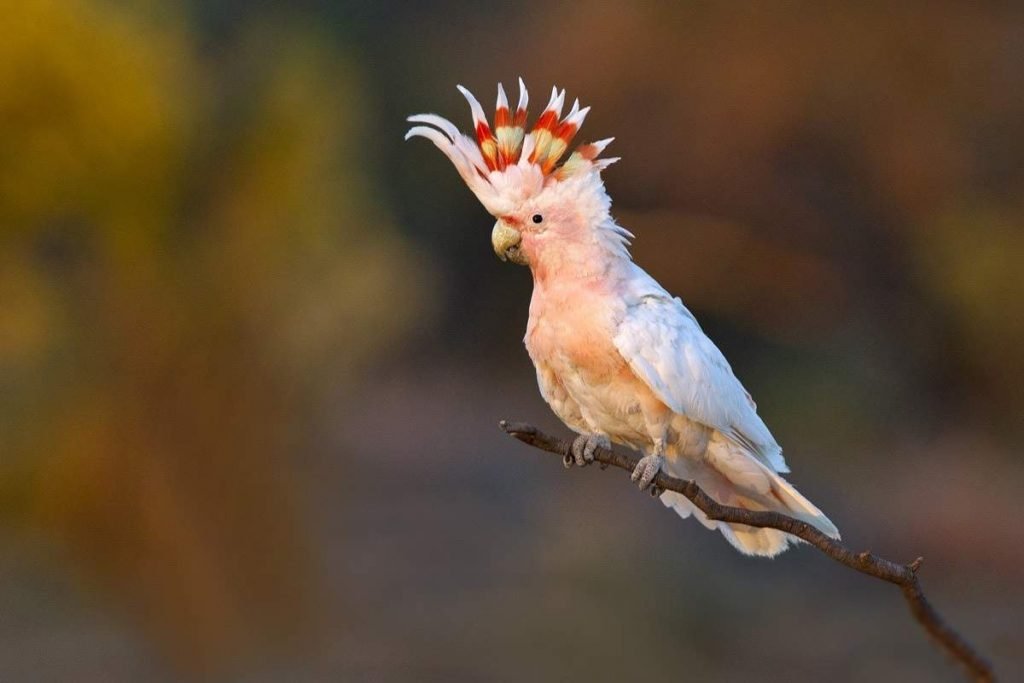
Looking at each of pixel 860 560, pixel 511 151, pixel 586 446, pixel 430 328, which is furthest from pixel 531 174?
pixel 430 328

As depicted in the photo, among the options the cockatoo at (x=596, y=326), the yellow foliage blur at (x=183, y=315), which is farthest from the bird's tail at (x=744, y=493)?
the yellow foliage blur at (x=183, y=315)

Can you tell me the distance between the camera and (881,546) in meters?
3.65

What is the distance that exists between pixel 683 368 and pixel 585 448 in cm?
14

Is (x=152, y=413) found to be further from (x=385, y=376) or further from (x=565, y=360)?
(x=565, y=360)

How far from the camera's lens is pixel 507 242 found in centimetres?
114

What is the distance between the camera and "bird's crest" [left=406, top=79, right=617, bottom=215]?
3.55 ft

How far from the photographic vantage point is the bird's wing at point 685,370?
1.16 meters

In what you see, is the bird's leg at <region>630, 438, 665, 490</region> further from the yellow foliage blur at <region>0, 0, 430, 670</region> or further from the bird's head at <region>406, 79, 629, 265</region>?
the yellow foliage blur at <region>0, 0, 430, 670</region>

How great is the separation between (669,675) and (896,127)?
1992mm

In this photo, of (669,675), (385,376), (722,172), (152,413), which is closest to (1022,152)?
(722,172)

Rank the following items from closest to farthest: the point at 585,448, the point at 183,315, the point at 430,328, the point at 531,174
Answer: the point at 531,174, the point at 585,448, the point at 183,315, the point at 430,328

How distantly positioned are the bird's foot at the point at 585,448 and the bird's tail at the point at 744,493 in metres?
0.11

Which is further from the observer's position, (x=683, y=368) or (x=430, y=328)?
(x=430, y=328)

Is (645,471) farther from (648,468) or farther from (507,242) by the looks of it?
(507,242)
